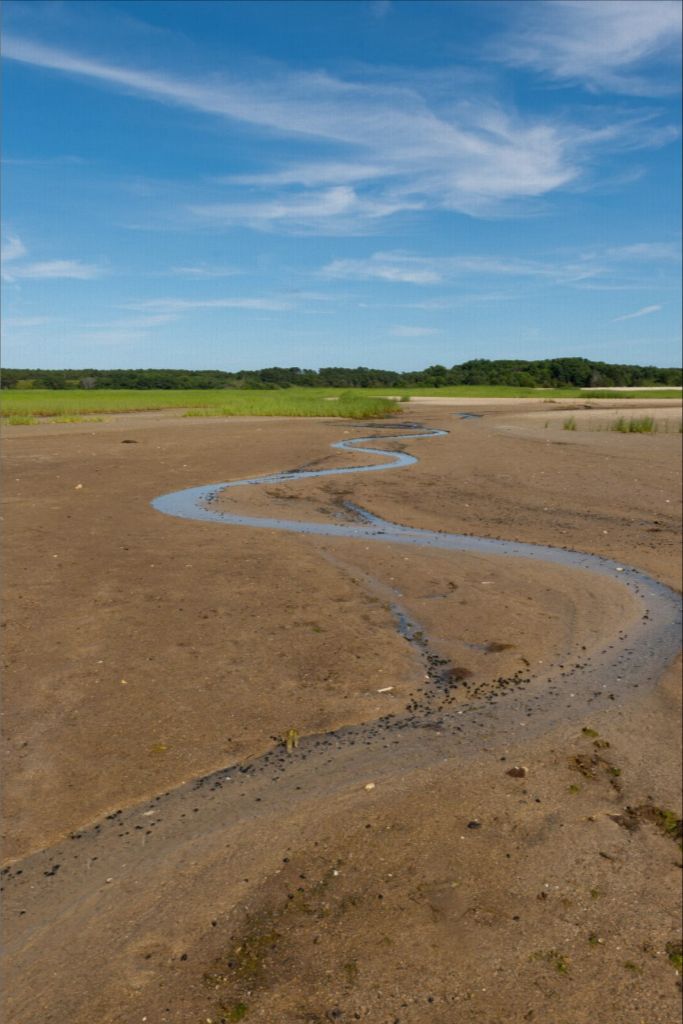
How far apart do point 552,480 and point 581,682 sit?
42.5 ft

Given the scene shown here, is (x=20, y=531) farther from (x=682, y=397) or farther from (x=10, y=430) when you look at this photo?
(x=682, y=397)

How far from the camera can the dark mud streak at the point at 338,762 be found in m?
4.79

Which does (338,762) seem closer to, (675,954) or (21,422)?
(675,954)

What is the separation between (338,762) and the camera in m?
6.13

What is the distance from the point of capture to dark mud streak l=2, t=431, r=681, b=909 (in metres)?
4.79

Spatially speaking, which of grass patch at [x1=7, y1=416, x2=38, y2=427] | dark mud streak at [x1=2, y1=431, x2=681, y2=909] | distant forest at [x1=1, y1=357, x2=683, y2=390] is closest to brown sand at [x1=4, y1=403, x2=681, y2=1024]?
dark mud streak at [x1=2, y1=431, x2=681, y2=909]

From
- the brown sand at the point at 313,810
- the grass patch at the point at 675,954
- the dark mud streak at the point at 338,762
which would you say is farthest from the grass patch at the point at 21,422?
the grass patch at the point at 675,954

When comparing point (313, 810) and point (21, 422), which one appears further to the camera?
point (21, 422)

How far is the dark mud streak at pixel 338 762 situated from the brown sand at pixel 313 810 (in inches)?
1.4

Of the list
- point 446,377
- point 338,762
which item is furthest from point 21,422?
point 446,377

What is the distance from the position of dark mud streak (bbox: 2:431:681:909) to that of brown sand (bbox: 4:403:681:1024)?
4 centimetres

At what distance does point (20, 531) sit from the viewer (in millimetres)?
12703

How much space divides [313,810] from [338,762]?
656mm

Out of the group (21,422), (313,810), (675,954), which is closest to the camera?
(675,954)
